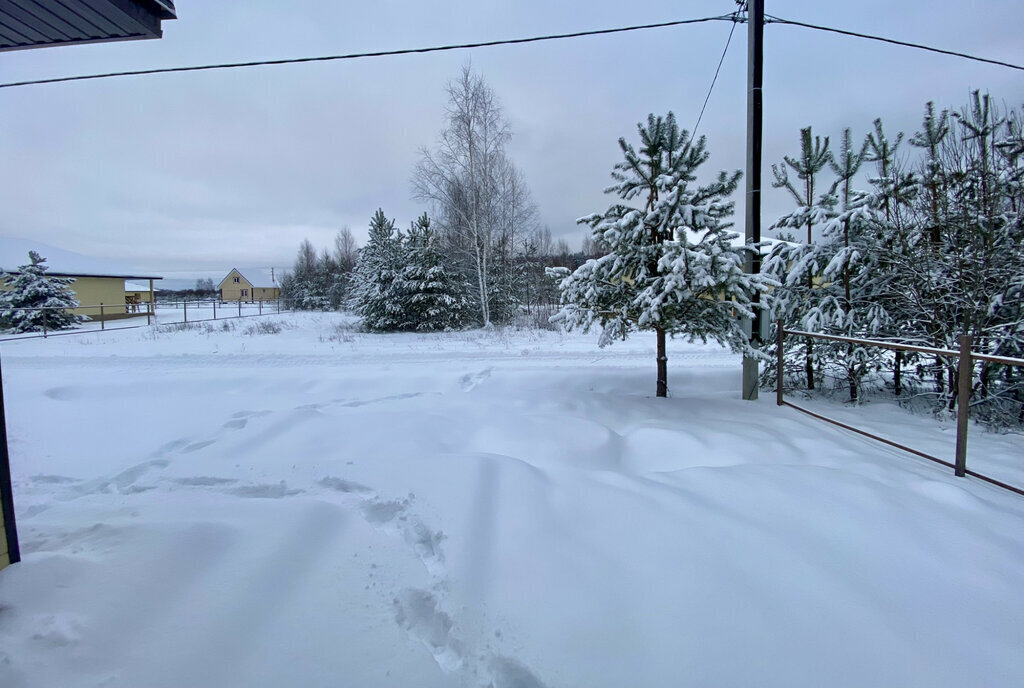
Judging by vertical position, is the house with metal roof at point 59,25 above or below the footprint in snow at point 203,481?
above

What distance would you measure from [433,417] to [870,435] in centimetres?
415

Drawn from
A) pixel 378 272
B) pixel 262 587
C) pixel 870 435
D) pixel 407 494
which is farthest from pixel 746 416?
pixel 378 272

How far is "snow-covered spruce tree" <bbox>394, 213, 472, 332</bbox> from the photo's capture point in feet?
51.4

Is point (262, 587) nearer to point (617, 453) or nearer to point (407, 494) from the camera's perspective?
point (407, 494)

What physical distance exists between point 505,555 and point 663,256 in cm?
360

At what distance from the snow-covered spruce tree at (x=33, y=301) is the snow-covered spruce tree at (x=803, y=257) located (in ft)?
78.1

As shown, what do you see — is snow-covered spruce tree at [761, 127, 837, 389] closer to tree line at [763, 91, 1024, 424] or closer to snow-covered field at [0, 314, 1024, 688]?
tree line at [763, 91, 1024, 424]

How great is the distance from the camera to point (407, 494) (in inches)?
115

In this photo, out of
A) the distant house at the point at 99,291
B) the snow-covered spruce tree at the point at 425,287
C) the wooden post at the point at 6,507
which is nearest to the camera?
the wooden post at the point at 6,507

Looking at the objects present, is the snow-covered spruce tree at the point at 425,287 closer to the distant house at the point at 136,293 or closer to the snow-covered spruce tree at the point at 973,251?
the snow-covered spruce tree at the point at 973,251

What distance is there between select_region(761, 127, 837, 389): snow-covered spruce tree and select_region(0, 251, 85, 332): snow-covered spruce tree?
23.8 meters

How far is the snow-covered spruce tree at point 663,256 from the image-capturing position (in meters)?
4.71

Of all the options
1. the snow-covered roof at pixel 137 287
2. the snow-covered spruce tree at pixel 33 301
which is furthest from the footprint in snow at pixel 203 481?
the snow-covered roof at pixel 137 287

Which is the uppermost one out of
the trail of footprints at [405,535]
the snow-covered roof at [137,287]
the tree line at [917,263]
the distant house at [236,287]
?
the distant house at [236,287]
